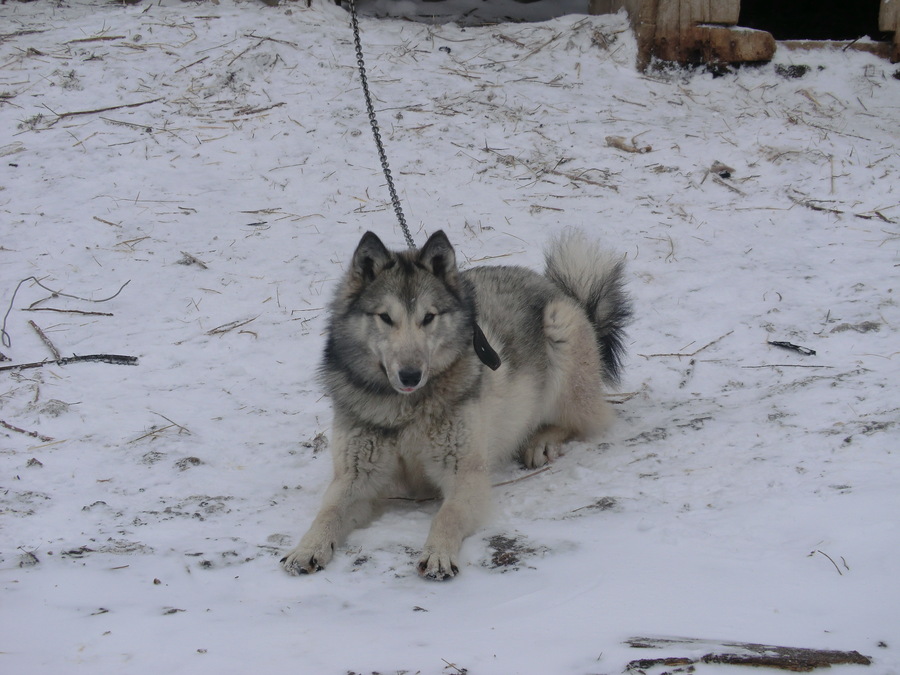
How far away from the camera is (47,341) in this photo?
5246 millimetres

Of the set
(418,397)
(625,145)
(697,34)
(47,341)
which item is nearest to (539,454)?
(418,397)

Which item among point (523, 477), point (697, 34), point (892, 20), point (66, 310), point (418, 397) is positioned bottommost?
point (523, 477)

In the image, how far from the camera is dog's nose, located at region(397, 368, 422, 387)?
3.39 m

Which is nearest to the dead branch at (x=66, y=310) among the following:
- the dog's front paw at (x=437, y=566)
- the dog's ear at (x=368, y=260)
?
the dog's ear at (x=368, y=260)

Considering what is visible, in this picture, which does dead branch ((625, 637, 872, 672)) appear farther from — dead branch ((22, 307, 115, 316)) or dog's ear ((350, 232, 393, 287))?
dead branch ((22, 307, 115, 316))

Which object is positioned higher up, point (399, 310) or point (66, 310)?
point (399, 310)

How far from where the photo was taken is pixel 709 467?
3816mm

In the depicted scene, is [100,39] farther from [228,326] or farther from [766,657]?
[766,657]

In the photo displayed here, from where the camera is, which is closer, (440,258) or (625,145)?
(440,258)

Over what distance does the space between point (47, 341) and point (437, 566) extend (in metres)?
3.46

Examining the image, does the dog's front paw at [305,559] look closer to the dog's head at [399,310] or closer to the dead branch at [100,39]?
the dog's head at [399,310]

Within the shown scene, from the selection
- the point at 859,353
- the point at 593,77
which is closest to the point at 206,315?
the point at 859,353

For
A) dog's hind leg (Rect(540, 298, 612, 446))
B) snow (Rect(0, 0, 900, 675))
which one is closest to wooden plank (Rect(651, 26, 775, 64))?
snow (Rect(0, 0, 900, 675))

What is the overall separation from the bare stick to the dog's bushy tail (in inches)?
129
